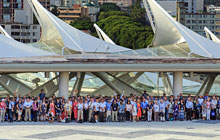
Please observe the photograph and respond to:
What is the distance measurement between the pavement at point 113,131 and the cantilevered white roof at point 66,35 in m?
10.3

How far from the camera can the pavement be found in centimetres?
2508

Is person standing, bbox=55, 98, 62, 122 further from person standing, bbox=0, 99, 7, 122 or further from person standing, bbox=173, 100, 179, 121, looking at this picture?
person standing, bbox=173, 100, 179, 121

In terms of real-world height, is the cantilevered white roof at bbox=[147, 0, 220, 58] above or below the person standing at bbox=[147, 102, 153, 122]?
above

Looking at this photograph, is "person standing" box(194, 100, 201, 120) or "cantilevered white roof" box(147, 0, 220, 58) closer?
"person standing" box(194, 100, 201, 120)

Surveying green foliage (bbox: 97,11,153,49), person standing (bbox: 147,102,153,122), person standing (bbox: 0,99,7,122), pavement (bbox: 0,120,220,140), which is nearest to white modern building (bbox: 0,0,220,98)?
person standing (bbox: 0,99,7,122)

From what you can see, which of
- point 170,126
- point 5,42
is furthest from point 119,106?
point 5,42

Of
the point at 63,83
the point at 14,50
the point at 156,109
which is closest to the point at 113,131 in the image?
the point at 156,109

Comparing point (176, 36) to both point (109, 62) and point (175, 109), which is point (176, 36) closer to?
point (109, 62)

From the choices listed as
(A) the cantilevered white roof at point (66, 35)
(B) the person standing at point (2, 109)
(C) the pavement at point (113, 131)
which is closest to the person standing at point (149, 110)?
(C) the pavement at point (113, 131)

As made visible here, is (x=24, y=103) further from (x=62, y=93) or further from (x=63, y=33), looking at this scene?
(x=63, y=33)

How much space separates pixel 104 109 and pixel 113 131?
3.41 meters

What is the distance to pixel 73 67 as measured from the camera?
32.0 metres

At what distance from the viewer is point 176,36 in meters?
40.3

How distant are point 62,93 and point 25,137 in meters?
8.45
